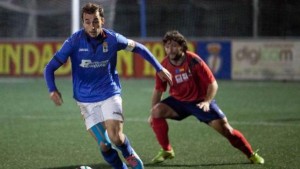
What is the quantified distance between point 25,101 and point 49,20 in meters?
8.38

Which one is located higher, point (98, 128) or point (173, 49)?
point (173, 49)

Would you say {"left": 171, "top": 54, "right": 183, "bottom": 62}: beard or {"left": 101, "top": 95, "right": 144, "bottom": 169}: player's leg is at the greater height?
{"left": 171, "top": 54, "right": 183, "bottom": 62}: beard

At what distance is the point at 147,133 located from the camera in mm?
10320

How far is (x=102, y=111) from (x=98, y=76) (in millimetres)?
356

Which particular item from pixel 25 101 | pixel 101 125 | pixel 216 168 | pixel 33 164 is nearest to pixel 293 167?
pixel 216 168

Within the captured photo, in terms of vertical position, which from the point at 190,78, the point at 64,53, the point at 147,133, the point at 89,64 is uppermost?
the point at 64,53

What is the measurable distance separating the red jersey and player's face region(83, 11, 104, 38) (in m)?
1.61

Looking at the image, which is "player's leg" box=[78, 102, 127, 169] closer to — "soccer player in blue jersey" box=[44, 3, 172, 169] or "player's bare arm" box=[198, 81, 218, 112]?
"soccer player in blue jersey" box=[44, 3, 172, 169]

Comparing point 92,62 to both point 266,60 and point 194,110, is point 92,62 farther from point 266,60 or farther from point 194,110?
point 266,60

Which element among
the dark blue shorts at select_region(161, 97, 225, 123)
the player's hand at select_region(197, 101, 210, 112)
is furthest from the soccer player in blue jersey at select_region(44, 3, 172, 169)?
the dark blue shorts at select_region(161, 97, 225, 123)

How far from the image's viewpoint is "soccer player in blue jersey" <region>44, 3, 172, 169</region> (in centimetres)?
655

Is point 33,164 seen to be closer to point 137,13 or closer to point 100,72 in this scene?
point 100,72

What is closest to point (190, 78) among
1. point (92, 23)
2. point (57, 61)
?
point (92, 23)

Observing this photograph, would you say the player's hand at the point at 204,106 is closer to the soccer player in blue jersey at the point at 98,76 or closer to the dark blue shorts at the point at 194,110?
the dark blue shorts at the point at 194,110
